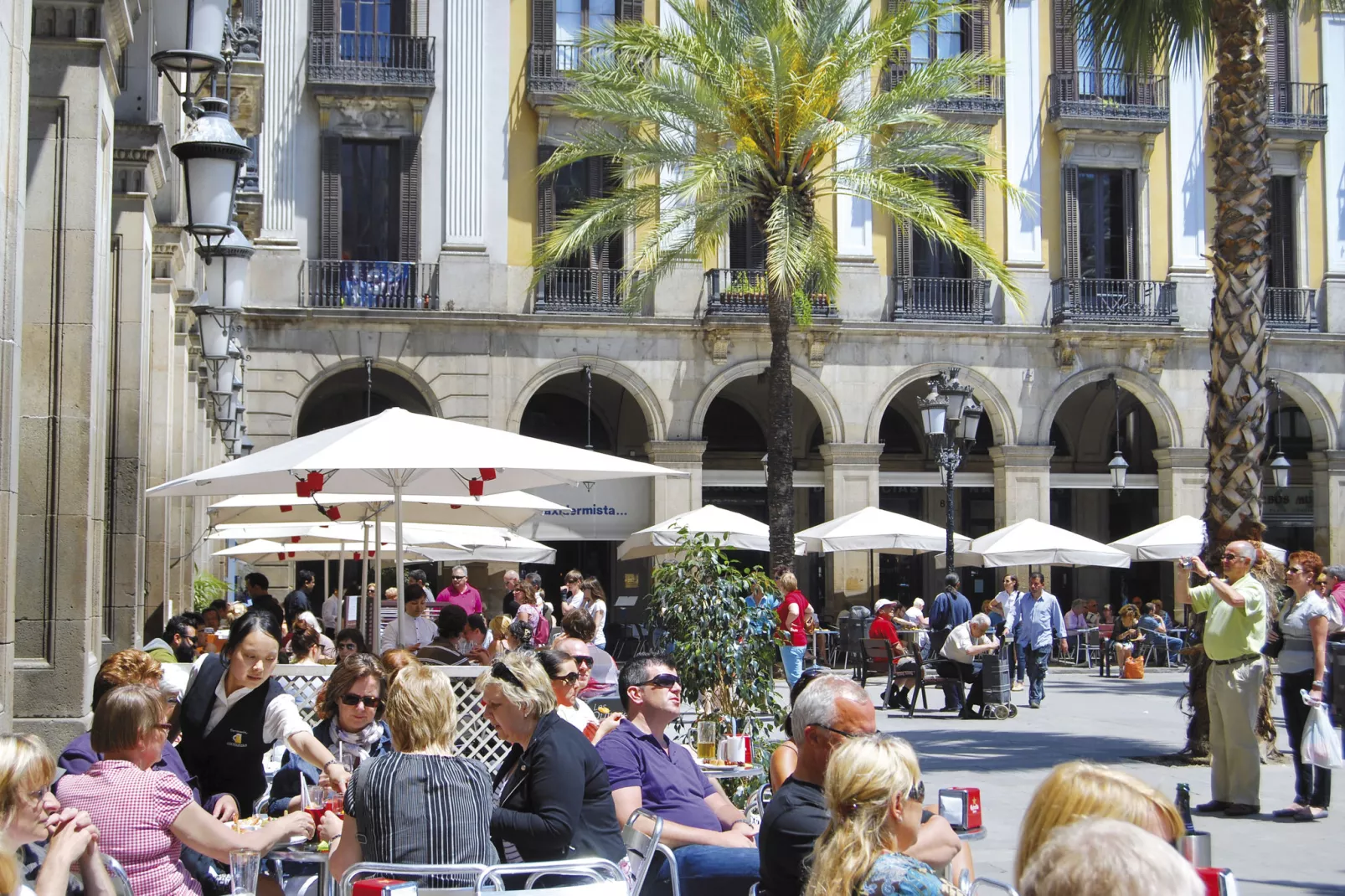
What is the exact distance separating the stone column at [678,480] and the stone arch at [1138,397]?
6889mm

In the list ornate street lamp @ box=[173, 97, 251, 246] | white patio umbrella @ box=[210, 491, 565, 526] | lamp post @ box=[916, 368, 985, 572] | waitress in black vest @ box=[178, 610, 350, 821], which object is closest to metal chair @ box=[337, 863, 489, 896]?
waitress in black vest @ box=[178, 610, 350, 821]

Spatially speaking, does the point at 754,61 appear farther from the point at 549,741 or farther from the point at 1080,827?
the point at 1080,827

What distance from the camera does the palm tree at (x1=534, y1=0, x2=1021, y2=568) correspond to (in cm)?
1828

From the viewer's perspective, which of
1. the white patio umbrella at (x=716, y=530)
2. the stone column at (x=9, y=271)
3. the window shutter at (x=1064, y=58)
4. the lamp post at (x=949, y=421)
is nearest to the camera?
the stone column at (x=9, y=271)

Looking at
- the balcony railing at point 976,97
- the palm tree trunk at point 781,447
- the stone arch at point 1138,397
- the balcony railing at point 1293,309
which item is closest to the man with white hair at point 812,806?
the palm tree trunk at point 781,447

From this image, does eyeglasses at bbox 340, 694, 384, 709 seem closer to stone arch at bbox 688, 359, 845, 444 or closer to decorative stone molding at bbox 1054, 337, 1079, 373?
stone arch at bbox 688, 359, 845, 444

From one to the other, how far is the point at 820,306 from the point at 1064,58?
7276mm

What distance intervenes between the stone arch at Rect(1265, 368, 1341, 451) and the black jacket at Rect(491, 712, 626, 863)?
95.6 feet

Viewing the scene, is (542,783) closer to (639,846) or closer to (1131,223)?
(639,846)

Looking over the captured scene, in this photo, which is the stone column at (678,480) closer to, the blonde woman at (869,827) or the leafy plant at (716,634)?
the leafy plant at (716,634)

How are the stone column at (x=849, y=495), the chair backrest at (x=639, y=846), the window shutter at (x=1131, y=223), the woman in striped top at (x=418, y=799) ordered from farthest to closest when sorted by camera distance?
the window shutter at (x=1131, y=223)
the stone column at (x=849, y=495)
the chair backrest at (x=639, y=846)
the woman in striped top at (x=418, y=799)

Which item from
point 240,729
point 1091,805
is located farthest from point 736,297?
point 1091,805

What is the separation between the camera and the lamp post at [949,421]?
20672 mm

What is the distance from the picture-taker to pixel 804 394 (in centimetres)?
3028
